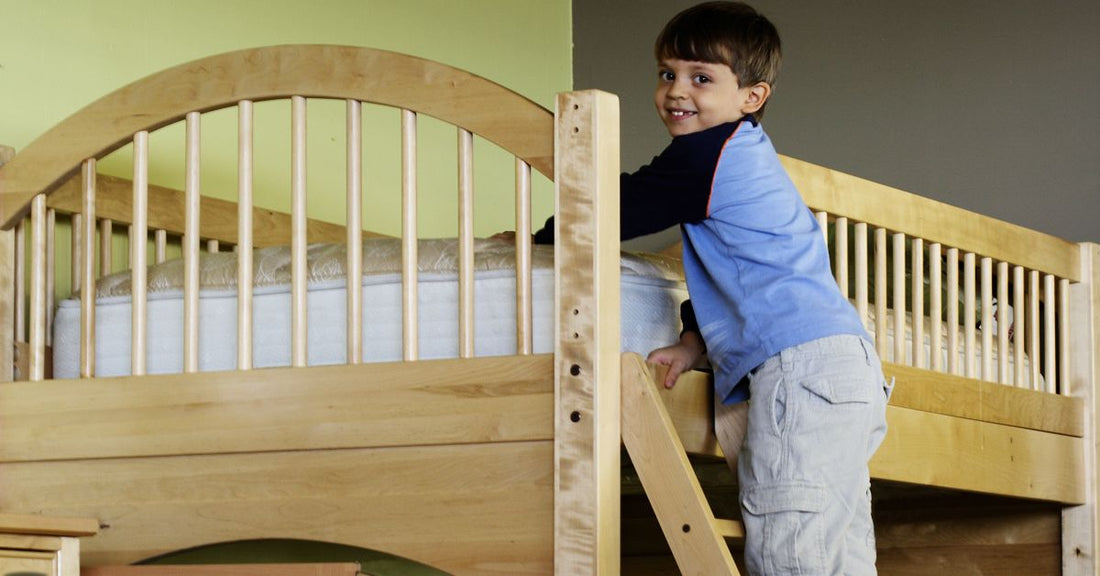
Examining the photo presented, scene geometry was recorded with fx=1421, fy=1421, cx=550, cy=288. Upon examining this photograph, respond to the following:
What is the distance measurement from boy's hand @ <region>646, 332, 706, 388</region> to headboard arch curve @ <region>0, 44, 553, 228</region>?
0.24 m

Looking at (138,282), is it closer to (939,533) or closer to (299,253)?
(299,253)

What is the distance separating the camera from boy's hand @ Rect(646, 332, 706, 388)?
1476mm

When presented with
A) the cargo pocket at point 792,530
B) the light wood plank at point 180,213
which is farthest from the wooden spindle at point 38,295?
the cargo pocket at point 792,530

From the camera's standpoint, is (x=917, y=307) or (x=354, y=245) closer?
(x=354, y=245)

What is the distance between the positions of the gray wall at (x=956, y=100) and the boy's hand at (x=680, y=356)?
50.7 inches

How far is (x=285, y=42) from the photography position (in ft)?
8.36

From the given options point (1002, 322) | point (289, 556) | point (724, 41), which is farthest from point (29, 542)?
point (1002, 322)

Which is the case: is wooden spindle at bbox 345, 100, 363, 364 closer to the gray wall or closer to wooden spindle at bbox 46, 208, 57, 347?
wooden spindle at bbox 46, 208, 57, 347

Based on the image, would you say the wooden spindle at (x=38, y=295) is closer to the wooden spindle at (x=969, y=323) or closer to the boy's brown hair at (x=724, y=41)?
the boy's brown hair at (x=724, y=41)

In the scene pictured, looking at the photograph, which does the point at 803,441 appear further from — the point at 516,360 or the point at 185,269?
the point at 185,269

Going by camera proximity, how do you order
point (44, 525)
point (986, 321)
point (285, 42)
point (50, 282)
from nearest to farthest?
point (44, 525) → point (50, 282) → point (986, 321) → point (285, 42)

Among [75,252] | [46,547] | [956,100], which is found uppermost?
[956,100]

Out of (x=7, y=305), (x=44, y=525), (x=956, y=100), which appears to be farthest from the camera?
(x=956, y=100)

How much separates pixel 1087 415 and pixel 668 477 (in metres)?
1.15
